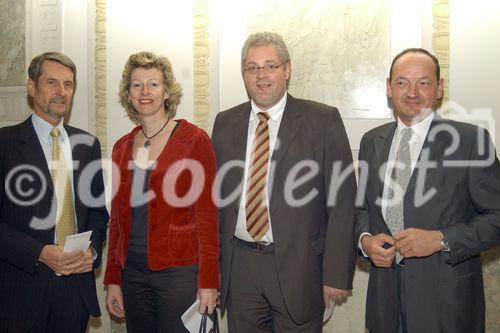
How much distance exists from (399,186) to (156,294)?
1.30 metres

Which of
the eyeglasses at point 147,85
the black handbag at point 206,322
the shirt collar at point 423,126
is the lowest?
the black handbag at point 206,322

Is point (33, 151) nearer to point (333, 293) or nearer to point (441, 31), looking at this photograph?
point (333, 293)

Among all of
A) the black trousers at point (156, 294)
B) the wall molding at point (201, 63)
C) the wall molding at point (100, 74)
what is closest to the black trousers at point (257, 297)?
the black trousers at point (156, 294)

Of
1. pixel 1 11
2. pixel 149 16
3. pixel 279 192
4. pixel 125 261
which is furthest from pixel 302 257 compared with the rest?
pixel 1 11

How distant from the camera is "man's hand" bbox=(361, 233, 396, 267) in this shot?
7.54 feet

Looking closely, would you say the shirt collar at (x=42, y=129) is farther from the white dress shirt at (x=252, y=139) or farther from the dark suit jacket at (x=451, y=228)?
the dark suit jacket at (x=451, y=228)

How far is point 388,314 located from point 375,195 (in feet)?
1.89

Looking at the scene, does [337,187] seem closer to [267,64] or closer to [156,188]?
[267,64]

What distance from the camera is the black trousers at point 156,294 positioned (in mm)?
2385

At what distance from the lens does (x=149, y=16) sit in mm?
3670

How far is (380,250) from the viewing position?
90.8 inches

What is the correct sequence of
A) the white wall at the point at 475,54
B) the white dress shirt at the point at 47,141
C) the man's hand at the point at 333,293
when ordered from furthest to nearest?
1. the white wall at the point at 475,54
2. the white dress shirt at the point at 47,141
3. the man's hand at the point at 333,293

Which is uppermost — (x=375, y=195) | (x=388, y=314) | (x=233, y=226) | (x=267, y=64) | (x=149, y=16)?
(x=149, y=16)

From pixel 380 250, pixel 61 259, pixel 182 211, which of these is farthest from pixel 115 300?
pixel 380 250
